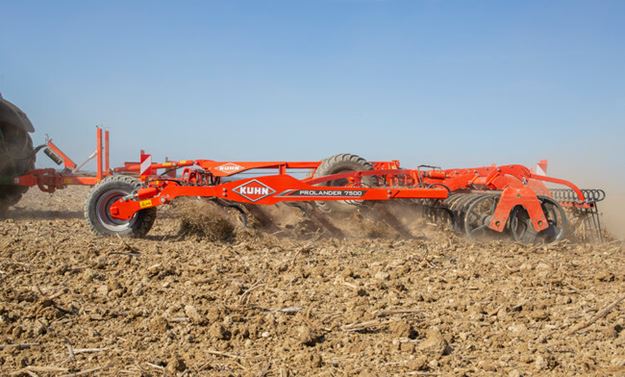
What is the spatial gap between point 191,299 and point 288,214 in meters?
3.46

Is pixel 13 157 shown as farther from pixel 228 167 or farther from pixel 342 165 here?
pixel 342 165

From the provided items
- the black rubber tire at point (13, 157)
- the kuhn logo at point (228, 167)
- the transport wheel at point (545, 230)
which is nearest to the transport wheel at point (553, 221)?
the transport wheel at point (545, 230)

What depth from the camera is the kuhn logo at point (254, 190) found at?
239 inches

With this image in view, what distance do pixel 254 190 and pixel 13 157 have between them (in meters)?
5.21

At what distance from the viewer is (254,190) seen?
610 centimetres

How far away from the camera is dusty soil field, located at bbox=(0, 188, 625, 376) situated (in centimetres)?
269

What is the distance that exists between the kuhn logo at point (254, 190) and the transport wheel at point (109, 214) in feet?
3.69

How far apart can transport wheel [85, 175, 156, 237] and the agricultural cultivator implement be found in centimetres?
1

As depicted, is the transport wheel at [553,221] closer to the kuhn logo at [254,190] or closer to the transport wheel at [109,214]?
the kuhn logo at [254,190]

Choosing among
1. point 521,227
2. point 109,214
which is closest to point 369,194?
point 521,227

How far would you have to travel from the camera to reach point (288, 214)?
23.0 ft

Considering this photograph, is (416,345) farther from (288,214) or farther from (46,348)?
(288,214)

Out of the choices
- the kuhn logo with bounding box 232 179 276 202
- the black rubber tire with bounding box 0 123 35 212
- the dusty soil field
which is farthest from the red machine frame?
the black rubber tire with bounding box 0 123 35 212

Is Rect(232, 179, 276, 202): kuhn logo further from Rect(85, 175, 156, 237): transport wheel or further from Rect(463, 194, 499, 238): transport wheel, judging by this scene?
Rect(463, 194, 499, 238): transport wheel
